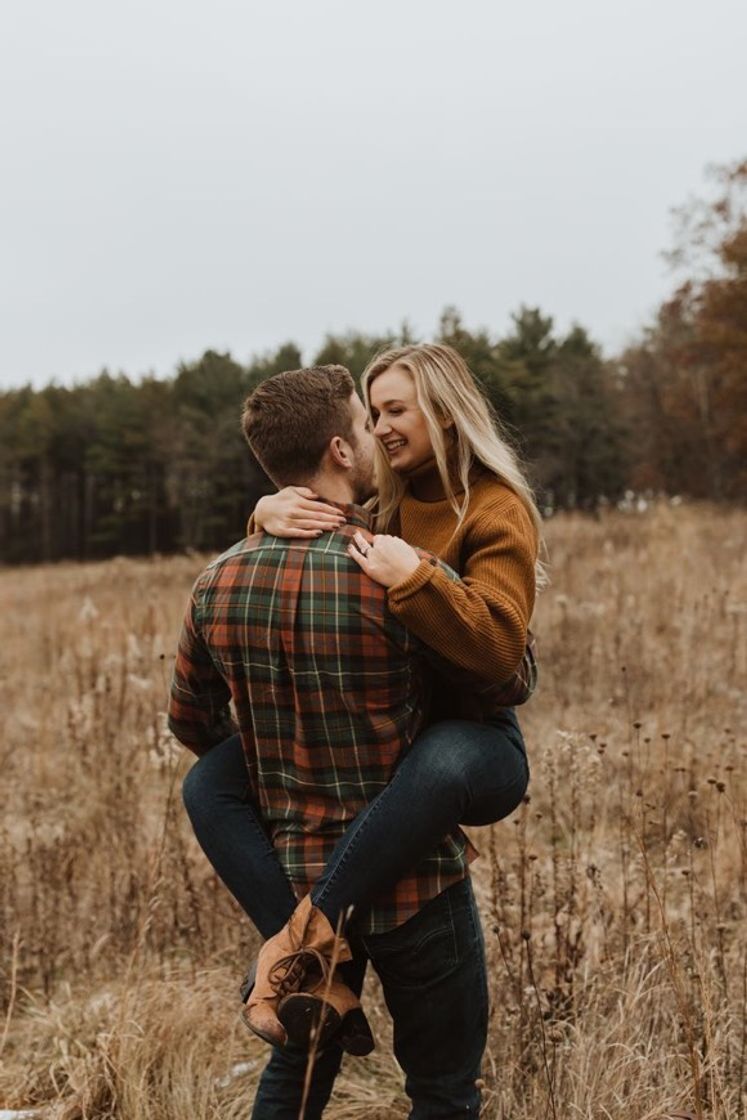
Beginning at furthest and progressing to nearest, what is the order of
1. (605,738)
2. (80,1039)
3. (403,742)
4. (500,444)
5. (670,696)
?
1. (670,696)
2. (605,738)
3. (80,1039)
4. (500,444)
5. (403,742)

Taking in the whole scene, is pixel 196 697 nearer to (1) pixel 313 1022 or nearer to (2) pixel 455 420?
(1) pixel 313 1022

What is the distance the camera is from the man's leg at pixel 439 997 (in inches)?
73.9

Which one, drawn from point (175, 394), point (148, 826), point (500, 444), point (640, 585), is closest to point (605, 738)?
point (148, 826)

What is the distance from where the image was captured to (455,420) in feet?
6.70

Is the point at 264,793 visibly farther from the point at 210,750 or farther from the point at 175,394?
the point at 175,394

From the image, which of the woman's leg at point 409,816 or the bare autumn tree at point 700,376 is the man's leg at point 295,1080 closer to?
the woman's leg at point 409,816

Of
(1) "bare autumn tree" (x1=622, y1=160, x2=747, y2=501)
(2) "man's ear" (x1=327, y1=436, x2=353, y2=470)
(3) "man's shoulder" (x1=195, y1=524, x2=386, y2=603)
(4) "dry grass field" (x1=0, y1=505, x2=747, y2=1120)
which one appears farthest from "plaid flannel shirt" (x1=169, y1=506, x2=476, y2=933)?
(1) "bare autumn tree" (x1=622, y1=160, x2=747, y2=501)

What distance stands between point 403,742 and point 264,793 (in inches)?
13.1

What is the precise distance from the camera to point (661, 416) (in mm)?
34625

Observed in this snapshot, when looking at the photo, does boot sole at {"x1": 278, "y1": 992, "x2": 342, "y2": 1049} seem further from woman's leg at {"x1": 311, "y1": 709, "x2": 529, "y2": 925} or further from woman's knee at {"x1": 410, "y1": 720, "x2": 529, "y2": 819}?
woman's knee at {"x1": 410, "y1": 720, "x2": 529, "y2": 819}

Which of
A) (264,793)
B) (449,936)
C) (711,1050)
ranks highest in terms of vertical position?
(264,793)

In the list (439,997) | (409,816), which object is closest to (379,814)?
(409,816)

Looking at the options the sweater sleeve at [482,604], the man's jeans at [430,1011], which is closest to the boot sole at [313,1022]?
the man's jeans at [430,1011]

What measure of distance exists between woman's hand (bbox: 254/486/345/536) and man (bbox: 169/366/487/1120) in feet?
0.08
